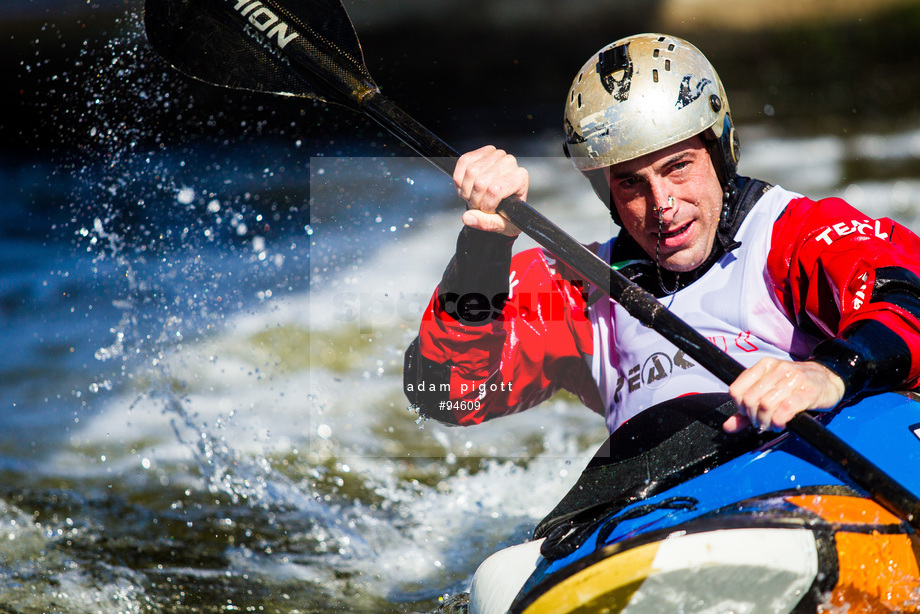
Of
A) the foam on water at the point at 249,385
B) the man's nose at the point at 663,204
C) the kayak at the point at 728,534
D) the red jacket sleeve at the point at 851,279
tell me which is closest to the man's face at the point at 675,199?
the man's nose at the point at 663,204

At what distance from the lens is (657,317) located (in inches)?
71.4

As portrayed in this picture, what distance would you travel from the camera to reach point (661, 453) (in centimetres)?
193

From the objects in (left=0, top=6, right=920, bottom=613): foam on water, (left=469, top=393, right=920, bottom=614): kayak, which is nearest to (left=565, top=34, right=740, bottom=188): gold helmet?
(left=469, top=393, right=920, bottom=614): kayak

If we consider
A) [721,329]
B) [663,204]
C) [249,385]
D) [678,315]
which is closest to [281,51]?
[663,204]

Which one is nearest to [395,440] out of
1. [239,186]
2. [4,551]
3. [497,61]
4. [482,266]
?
[4,551]

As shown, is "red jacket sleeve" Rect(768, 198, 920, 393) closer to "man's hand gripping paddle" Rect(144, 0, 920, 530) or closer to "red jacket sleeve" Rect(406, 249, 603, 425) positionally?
"red jacket sleeve" Rect(406, 249, 603, 425)

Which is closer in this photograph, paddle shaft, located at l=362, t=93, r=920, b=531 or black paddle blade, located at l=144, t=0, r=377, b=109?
paddle shaft, located at l=362, t=93, r=920, b=531

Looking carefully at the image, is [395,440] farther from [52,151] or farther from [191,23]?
[52,151]

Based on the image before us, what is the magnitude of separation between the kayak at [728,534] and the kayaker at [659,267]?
0.11m

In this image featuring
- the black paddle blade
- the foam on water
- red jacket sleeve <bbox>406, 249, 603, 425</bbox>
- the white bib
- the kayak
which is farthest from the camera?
the foam on water

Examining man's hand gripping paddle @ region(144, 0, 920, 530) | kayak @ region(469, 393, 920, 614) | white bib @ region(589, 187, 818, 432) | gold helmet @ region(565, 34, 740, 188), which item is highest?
man's hand gripping paddle @ region(144, 0, 920, 530)

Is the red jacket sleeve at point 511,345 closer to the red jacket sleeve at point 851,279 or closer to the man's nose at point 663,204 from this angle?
the man's nose at point 663,204

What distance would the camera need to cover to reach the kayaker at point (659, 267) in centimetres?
192

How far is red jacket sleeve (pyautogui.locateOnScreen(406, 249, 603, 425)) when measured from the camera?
2.40 metres
